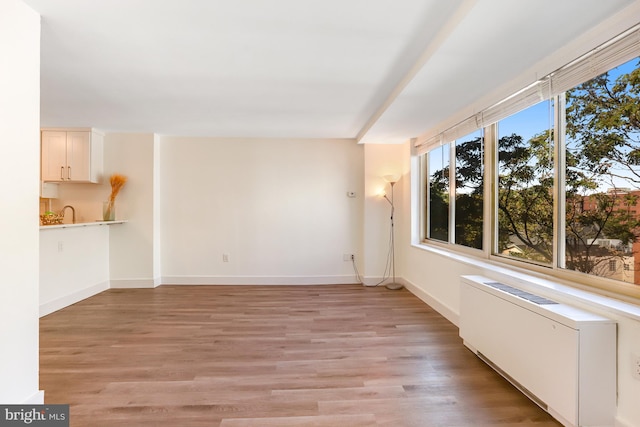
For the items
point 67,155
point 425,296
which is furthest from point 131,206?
point 425,296

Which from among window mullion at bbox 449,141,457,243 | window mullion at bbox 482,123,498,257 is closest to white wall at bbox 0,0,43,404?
window mullion at bbox 482,123,498,257

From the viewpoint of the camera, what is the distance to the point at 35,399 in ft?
6.31

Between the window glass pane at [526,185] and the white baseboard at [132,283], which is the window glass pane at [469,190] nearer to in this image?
the window glass pane at [526,185]

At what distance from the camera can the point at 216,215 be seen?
537 centimetres

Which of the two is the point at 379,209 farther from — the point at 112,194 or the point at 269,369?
the point at 112,194

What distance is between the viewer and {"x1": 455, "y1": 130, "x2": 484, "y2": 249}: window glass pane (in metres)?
3.43

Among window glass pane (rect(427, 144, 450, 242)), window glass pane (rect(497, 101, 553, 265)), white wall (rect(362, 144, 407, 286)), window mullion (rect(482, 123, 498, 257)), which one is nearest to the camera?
window glass pane (rect(497, 101, 553, 265))

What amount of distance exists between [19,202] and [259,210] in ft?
11.9

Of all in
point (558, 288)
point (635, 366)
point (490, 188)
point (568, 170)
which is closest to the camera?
point (635, 366)

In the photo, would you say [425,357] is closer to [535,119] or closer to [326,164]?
[535,119]

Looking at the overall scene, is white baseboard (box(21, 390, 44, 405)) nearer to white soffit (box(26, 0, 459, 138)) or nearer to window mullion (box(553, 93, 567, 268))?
white soffit (box(26, 0, 459, 138))

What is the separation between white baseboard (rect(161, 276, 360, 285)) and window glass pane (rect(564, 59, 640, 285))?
142 inches

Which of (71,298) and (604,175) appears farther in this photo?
(71,298)

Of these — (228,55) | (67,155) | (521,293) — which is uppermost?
(228,55)
